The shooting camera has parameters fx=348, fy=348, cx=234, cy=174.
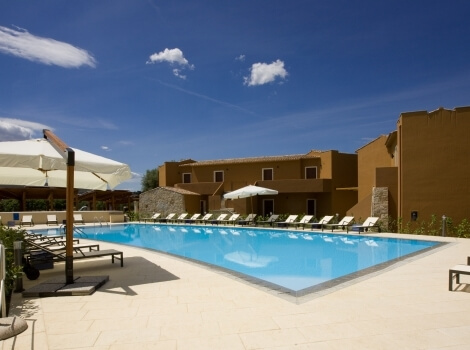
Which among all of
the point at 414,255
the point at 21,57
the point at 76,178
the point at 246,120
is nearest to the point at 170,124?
the point at 246,120

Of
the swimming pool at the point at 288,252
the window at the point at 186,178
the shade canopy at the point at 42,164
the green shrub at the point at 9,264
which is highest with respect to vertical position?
the window at the point at 186,178

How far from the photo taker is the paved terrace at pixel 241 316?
350 cm

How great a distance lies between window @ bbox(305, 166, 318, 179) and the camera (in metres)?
27.0

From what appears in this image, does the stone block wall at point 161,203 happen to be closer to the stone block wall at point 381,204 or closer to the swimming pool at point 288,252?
the swimming pool at point 288,252

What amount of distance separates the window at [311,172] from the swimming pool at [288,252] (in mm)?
9260

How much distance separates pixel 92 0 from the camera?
10.2 meters

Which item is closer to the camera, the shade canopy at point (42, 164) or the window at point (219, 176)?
the shade canopy at point (42, 164)

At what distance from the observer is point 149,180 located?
44312 mm

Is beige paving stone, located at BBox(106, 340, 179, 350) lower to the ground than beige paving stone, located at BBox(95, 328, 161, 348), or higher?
higher

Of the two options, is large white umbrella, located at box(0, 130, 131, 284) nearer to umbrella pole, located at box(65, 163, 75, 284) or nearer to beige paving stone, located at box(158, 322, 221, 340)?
umbrella pole, located at box(65, 163, 75, 284)

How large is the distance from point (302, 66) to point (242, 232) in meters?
9.53

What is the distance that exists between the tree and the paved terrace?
37.8 m

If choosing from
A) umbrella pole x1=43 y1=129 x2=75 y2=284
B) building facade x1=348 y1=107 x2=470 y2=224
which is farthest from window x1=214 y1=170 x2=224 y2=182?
umbrella pole x1=43 y1=129 x2=75 y2=284

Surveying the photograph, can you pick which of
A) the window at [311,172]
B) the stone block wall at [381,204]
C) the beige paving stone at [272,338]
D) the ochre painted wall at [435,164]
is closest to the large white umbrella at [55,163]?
the beige paving stone at [272,338]
